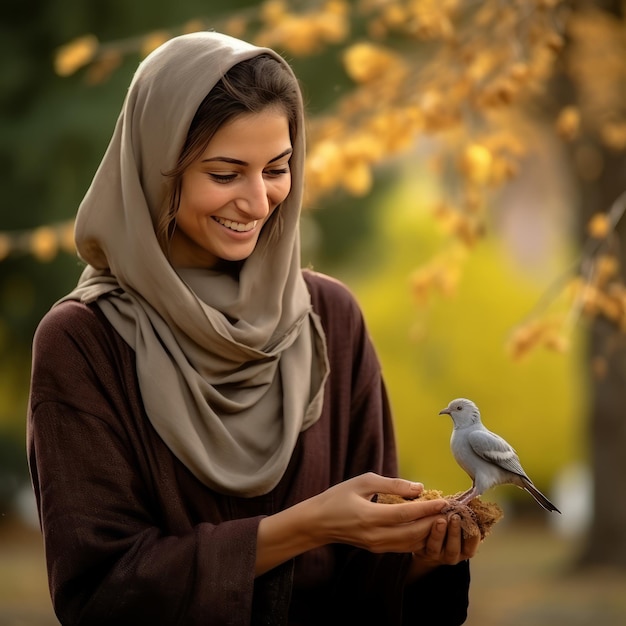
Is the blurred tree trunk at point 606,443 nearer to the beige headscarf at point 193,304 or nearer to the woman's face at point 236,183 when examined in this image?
the beige headscarf at point 193,304

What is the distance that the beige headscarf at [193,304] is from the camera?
8.28 feet

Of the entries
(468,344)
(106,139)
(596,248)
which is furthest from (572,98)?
(596,248)

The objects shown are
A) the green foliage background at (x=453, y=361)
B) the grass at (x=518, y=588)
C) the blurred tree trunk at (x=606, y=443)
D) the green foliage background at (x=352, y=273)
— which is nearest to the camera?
the grass at (x=518, y=588)

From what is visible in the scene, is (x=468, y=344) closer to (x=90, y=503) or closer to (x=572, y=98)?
(x=572, y=98)

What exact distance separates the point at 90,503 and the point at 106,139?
683cm

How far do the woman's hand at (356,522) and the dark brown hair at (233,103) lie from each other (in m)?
0.65

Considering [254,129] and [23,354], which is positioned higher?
[254,129]

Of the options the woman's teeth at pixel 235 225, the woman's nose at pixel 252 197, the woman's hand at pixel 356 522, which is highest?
the woman's nose at pixel 252 197

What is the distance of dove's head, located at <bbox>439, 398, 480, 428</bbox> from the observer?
2.47 m

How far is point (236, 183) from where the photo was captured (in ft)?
8.28

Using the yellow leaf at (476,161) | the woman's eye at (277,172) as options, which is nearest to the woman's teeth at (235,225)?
the woman's eye at (277,172)

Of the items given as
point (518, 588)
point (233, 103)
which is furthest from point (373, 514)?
point (518, 588)

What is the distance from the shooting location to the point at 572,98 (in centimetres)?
882

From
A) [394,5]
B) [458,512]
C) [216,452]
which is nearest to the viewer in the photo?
[458,512]
